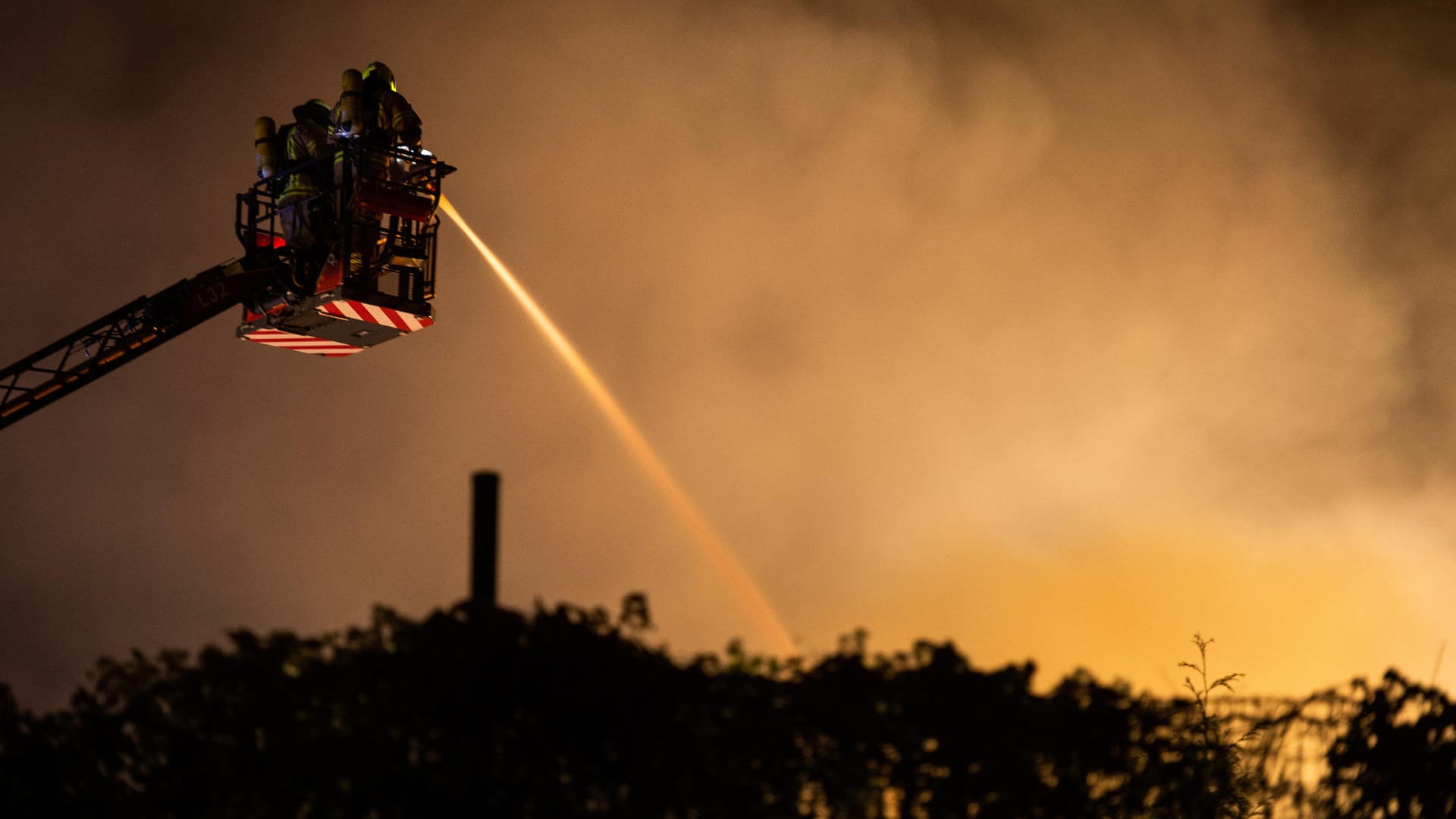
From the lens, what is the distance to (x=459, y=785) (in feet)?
29.8

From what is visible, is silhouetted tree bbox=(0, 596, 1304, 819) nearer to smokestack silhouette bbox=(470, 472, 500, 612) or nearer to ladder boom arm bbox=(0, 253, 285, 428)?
smokestack silhouette bbox=(470, 472, 500, 612)

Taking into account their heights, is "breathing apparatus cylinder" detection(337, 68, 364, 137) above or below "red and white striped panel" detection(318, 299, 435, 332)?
above

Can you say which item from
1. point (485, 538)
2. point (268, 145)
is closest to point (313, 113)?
point (268, 145)

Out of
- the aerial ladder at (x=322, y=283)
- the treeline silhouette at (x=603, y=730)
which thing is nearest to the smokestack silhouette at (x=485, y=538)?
the treeline silhouette at (x=603, y=730)

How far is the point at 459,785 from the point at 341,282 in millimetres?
9887

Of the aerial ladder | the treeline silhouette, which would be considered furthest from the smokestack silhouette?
the aerial ladder

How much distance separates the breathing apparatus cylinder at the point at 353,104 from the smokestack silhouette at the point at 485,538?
9730mm

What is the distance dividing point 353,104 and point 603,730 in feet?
35.4

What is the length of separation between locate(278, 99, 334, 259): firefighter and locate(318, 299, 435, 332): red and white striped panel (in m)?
0.64

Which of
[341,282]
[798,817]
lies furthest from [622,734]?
[341,282]

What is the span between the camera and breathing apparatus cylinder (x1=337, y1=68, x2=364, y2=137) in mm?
18156

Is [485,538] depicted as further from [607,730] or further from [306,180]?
[306,180]

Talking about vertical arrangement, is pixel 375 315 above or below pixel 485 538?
above

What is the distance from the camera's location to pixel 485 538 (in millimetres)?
9445
